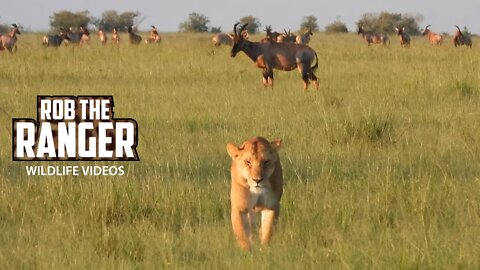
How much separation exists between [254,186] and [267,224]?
0.29 metres

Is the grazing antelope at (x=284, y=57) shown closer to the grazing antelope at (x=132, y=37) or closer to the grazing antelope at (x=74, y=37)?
the grazing antelope at (x=74, y=37)

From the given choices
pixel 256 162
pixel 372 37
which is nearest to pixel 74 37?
pixel 372 37

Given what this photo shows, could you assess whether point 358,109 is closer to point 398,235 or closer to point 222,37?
point 398,235

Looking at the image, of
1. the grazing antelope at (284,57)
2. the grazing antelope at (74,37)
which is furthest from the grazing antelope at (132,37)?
the grazing antelope at (284,57)

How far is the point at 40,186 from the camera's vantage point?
236 inches

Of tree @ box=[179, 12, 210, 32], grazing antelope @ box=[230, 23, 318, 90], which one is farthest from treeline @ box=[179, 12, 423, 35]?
grazing antelope @ box=[230, 23, 318, 90]

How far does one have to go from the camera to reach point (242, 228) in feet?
14.1

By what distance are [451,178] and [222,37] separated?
3044 cm

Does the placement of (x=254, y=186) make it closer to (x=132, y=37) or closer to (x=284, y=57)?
(x=284, y=57)

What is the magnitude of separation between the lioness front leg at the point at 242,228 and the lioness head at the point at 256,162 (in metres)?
0.21

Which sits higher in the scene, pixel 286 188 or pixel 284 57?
pixel 284 57

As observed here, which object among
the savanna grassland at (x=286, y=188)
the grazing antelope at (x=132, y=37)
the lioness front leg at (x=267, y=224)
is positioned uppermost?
the grazing antelope at (x=132, y=37)

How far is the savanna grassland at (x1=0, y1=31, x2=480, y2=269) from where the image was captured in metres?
4.23

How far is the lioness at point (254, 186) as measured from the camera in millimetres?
4102
